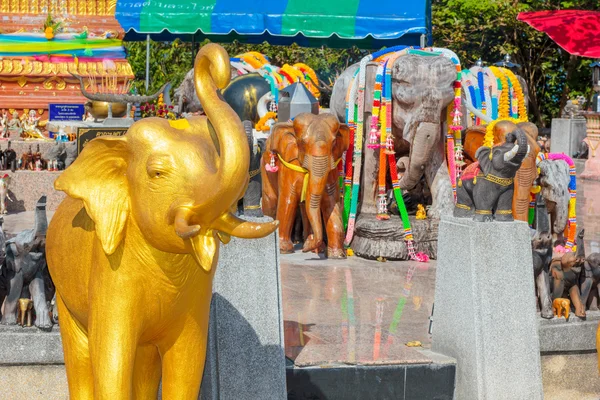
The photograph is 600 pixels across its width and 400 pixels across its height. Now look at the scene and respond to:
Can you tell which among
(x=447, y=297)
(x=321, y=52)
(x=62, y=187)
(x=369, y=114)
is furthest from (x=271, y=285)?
(x=321, y=52)

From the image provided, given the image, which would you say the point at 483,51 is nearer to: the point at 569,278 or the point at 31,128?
the point at 31,128

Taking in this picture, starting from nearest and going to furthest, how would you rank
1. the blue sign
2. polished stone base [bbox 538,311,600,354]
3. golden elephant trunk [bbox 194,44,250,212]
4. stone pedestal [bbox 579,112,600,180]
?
golden elephant trunk [bbox 194,44,250,212]
polished stone base [bbox 538,311,600,354]
the blue sign
stone pedestal [bbox 579,112,600,180]

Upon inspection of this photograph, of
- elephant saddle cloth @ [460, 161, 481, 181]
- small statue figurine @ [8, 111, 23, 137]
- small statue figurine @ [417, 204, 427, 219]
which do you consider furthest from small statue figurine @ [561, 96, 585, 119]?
elephant saddle cloth @ [460, 161, 481, 181]

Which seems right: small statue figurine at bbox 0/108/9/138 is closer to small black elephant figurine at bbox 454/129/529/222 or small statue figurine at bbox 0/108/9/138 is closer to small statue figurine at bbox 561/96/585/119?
small black elephant figurine at bbox 454/129/529/222

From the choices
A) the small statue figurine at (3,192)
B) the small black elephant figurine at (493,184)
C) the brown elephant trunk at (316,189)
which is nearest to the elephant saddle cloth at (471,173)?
the small black elephant figurine at (493,184)

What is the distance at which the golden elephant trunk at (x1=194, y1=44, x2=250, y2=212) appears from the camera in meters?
4.21

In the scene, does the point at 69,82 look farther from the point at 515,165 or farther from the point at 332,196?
the point at 515,165

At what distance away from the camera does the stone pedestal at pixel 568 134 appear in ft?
79.9

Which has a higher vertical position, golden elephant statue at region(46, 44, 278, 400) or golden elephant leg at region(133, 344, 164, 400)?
golden elephant statue at region(46, 44, 278, 400)

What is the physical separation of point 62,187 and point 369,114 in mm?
7442

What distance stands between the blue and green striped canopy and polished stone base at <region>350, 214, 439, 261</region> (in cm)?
810

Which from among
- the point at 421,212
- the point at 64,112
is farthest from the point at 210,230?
the point at 64,112

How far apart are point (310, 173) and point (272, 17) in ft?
29.7

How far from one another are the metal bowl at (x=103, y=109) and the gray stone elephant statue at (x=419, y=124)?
17.5 ft
